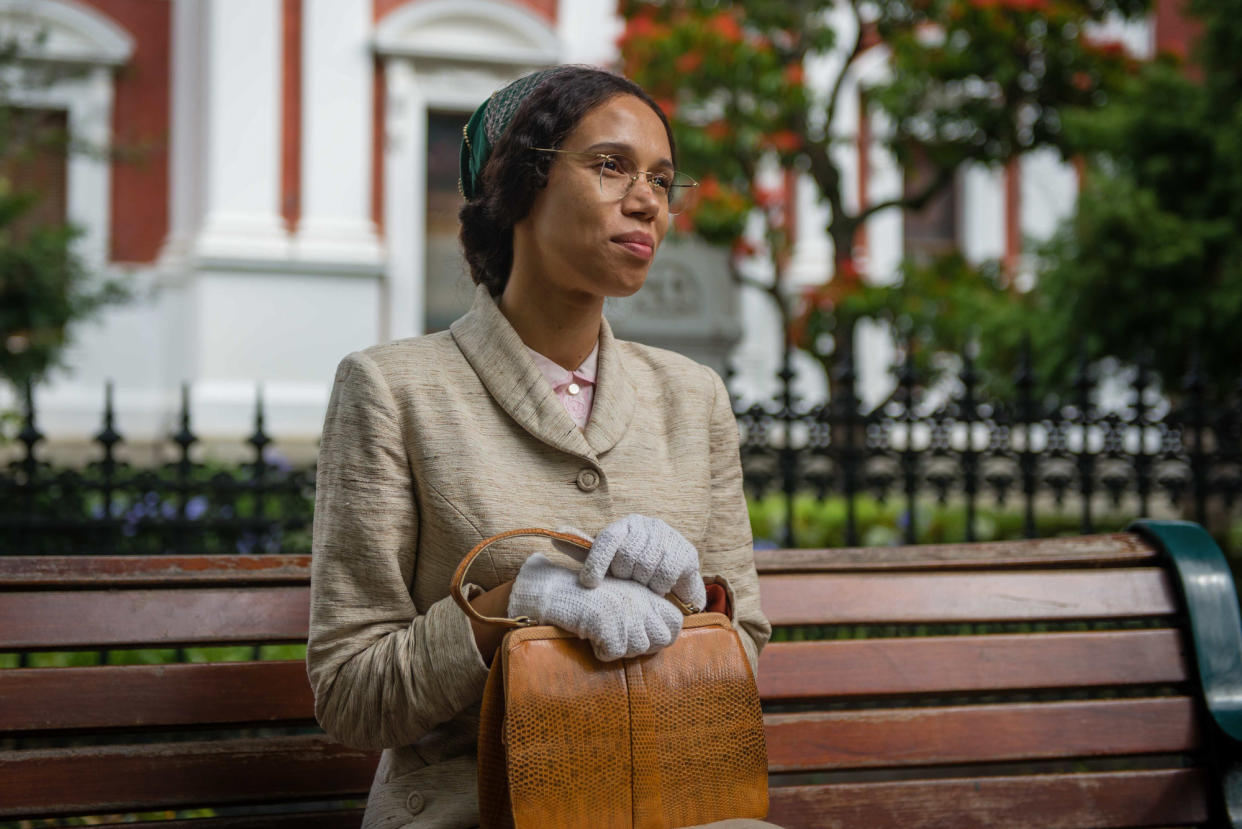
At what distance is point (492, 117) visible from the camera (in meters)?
1.77

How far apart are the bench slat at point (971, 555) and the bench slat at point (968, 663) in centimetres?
15

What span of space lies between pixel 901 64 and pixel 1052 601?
236 inches

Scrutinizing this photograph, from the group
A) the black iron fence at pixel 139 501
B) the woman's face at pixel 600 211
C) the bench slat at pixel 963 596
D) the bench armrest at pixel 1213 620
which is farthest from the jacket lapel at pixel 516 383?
the black iron fence at pixel 139 501

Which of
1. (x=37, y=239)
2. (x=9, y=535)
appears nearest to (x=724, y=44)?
(x=37, y=239)

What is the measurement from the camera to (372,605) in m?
1.63

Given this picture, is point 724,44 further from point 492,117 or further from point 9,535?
point 492,117

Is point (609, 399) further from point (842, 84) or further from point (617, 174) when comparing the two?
point (842, 84)

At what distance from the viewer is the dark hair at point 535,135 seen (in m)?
1.69

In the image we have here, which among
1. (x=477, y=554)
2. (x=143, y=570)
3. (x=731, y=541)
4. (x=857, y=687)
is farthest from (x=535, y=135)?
(x=857, y=687)

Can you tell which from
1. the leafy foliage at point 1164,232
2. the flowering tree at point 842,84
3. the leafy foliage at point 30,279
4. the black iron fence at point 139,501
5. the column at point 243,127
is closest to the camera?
the black iron fence at point 139,501

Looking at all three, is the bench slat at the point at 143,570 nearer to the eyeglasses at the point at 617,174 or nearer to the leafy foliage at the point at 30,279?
the eyeglasses at the point at 617,174

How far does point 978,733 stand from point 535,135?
4.58 feet

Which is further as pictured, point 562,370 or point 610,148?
point 562,370

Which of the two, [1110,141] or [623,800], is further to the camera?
[1110,141]
